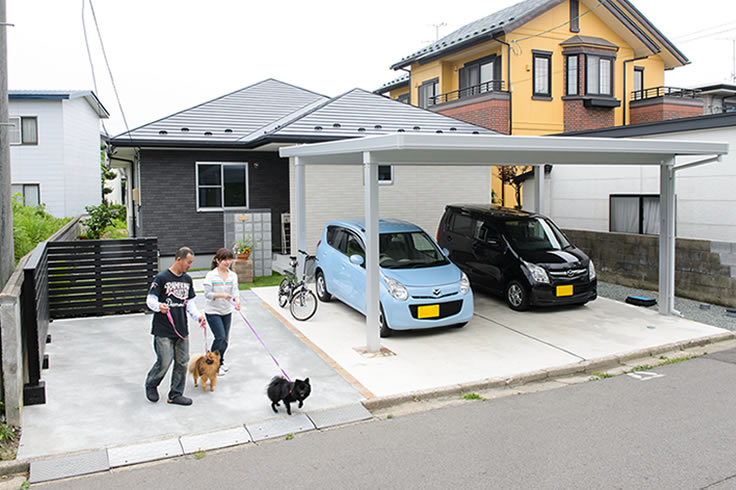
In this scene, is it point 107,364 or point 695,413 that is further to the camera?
point 107,364

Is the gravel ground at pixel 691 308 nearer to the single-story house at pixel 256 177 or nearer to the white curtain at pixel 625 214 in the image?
the white curtain at pixel 625 214

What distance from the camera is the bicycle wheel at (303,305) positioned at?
384 inches

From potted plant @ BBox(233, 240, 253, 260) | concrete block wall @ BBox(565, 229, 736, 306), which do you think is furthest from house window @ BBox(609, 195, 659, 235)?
potted plant @ BBox(233, 240, 253, 260)

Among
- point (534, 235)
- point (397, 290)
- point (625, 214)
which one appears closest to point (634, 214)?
point (625, 214)

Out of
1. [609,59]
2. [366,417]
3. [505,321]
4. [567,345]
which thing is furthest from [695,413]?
[609,59]

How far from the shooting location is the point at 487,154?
9.63m

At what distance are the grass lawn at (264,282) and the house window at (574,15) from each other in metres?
15.1

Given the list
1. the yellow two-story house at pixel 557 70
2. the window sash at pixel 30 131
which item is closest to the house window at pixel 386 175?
the yellow two-story house at pixel 557 70

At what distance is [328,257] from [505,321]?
3160 millimetres

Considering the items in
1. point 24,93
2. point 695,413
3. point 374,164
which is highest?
point 24,93

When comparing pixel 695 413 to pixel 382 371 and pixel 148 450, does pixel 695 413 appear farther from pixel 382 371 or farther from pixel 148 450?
pixel 148 450

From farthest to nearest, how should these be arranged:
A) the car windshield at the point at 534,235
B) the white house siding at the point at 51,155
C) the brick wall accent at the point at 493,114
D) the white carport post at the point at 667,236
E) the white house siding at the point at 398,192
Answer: the white house siding at the point at 51,155 → the brick wall accent at the point at 493,114 → the white house siding at the point at 398,192 → the car windshield at the point at 534,235 → the white carport post at the point at 667,236

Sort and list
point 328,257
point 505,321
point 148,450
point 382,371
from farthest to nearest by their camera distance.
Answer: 1. point 328,257
2. point 505,321
3. point 382,371
4. point 148,450

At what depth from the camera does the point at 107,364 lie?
24.6ft
